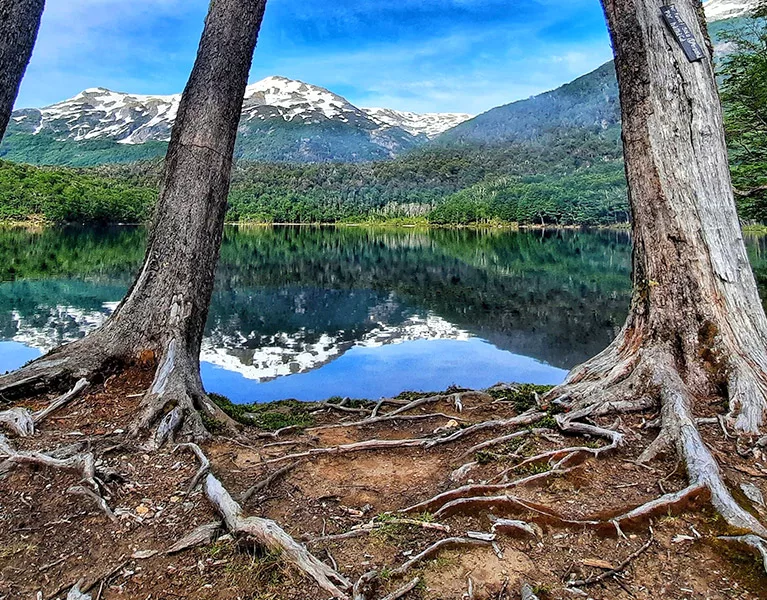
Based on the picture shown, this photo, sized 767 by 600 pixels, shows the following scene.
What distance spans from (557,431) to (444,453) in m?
0.96

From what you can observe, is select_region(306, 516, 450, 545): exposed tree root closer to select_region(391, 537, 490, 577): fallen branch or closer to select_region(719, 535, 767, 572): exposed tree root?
select_region(391, 537, 490, 577): fallen branch

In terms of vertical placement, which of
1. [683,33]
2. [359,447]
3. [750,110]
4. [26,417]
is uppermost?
[750,110]

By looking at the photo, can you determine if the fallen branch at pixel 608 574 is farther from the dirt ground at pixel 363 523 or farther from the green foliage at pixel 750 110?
the green foliage at pixel 750 110

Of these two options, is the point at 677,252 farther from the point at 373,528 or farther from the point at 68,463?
the point at 68,463

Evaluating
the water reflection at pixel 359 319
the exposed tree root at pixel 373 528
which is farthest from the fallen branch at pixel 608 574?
the water reflection at pixel 359 319

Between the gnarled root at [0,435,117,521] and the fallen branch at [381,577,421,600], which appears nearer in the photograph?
the fallen branch at [381,577,421,600]

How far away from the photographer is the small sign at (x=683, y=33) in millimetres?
4512

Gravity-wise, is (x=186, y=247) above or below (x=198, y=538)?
above

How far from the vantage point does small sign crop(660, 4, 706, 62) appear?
4.51 m

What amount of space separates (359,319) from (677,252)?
13283mm

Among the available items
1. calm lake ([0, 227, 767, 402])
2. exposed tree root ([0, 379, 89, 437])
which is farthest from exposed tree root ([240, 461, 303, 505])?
calm lake ([0, 227, 767, 402])

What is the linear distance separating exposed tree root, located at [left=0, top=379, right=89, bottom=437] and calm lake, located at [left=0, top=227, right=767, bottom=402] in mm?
4968

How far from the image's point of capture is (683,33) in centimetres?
455

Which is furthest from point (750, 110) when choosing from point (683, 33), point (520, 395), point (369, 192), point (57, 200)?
point (369, 192)
